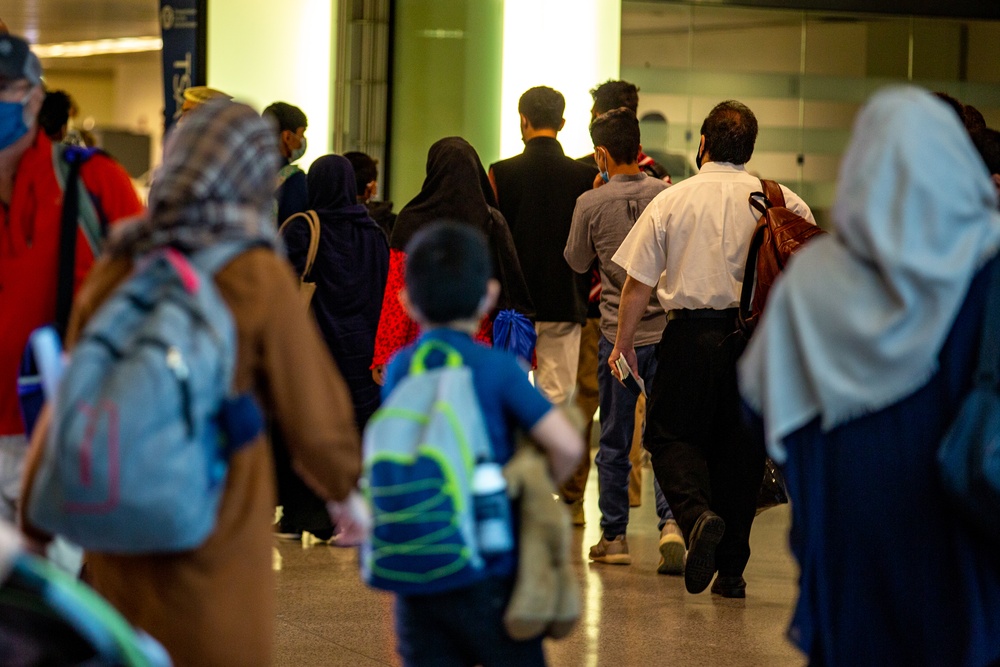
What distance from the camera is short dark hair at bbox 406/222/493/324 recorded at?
10.7 feet

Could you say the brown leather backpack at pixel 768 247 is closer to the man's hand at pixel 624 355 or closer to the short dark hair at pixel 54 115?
the man's hand at pixel 624 355

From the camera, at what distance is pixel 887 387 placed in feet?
10.9

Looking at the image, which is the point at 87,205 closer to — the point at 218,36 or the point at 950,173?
the point at 950,173

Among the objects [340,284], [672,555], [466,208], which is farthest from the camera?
[340,284]

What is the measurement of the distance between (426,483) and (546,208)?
5183mm

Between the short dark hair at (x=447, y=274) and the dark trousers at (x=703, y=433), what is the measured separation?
10.4 ft

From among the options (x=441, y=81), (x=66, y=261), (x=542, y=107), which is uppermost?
(x=441, y=81)

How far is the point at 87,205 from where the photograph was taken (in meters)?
3.81

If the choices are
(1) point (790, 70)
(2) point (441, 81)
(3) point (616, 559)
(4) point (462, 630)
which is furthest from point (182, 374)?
(1) point (790, 70)

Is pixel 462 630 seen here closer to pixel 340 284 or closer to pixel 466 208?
pixel 466 208

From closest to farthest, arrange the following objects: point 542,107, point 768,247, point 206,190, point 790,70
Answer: point 206,190 → point 768,247 → point 542,107 → point 790,70

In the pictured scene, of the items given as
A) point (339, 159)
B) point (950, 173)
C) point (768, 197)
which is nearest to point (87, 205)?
point (950, 173)

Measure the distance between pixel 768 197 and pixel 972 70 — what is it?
11.8 metres

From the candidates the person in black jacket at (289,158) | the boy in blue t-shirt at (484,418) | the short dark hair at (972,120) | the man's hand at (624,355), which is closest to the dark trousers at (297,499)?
the person in black jacket at (289,158)
